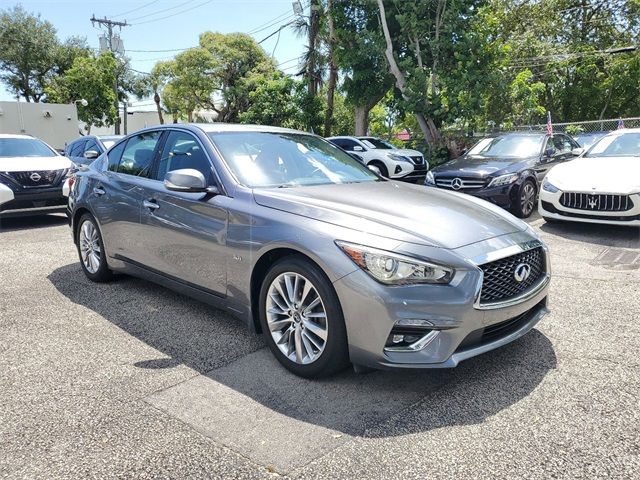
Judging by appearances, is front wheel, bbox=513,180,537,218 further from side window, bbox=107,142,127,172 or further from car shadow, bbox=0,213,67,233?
car shadow, bbox=0,213,67,233

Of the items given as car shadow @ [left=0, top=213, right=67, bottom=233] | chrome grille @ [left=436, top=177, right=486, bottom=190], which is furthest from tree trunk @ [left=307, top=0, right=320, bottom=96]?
car shadow @ [left=0, top=213, right=67, bottom=233]

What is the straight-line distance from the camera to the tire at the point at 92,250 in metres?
5.30

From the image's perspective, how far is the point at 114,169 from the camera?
203 inches

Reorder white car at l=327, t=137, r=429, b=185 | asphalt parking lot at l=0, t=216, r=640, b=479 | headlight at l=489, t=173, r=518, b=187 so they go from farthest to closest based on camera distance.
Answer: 1. white car at l=327, t=137, r=429, b=185
2. headlight at l=489, t=173, r=518, b=187
3. asphalt parking lot at l=0, t=216, r=640, b=479

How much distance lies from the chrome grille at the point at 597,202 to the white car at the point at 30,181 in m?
7.68

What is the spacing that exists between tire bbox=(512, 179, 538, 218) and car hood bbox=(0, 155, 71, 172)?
791 centimetres

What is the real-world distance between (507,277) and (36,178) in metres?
8.48

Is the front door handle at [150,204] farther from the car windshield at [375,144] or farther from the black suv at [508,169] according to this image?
the car windshield at [375,144]

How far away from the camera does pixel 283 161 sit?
420cm

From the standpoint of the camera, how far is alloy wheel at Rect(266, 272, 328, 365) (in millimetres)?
3178

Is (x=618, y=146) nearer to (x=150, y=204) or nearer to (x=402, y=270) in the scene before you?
(x=402, y=270)

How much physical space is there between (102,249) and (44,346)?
58.6 inches

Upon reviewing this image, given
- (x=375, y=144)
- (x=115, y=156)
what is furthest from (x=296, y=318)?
(x=375, y=144)

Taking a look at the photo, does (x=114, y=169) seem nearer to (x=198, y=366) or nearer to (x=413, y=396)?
(x=198, y=366)
